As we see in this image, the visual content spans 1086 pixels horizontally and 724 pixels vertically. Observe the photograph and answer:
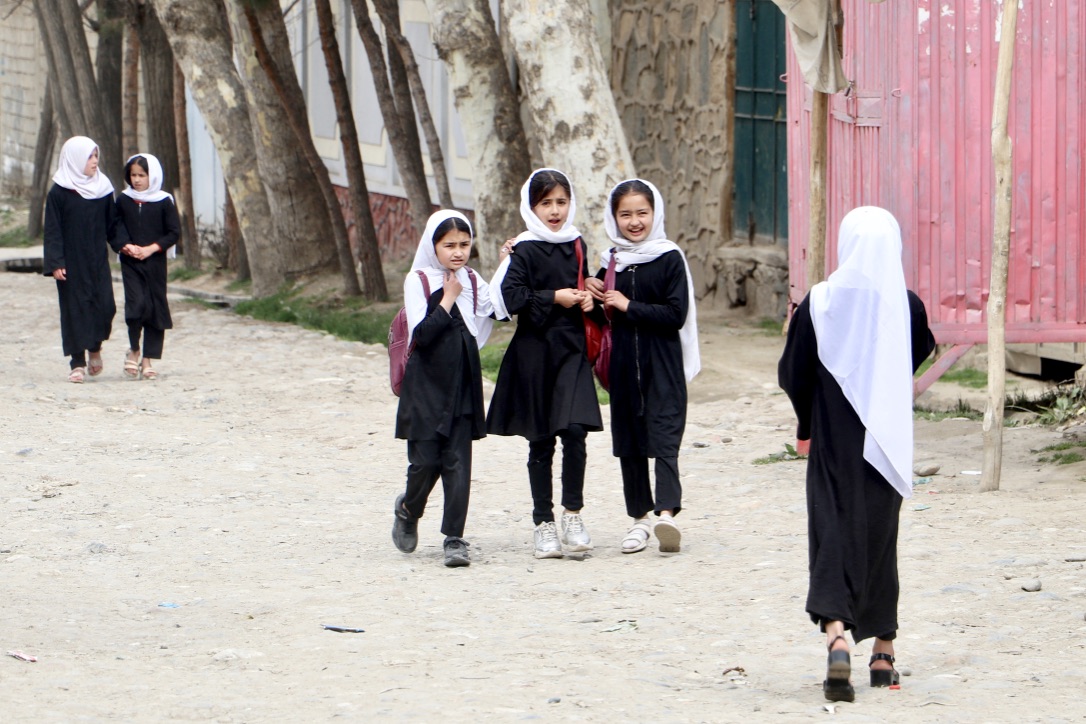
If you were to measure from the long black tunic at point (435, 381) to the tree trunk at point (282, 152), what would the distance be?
10207mm

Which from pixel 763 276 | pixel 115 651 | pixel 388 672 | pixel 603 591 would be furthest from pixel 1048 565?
pixel 763 276

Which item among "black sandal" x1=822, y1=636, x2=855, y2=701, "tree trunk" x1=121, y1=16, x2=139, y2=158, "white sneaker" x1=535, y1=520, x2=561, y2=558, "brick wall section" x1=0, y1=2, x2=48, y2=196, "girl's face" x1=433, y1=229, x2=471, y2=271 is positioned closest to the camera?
"black sandal" x1=822, y1=636, x2=855, y2=701

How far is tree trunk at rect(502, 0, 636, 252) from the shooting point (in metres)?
11.2

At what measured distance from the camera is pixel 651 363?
20.4ft

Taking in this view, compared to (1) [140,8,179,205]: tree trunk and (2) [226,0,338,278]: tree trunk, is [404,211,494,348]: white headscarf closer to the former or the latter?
(2) [226,0,338,278]: tree trunk

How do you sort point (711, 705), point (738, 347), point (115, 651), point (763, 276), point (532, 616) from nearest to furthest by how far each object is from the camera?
1. point (711, 705)
2. point (115, 651)
3. point (532, 616)
4. point (738, 347)
5. point (763, 276)

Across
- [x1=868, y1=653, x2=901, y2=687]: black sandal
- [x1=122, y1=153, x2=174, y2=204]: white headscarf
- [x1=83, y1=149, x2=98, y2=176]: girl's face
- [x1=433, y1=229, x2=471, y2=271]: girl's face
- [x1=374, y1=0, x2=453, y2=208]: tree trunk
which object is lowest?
[x1=868, y1=653, x2=901, y2=687]: black sandal

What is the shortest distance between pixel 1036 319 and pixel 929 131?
976mm

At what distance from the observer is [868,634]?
4426mm

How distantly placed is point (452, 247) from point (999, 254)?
236cm

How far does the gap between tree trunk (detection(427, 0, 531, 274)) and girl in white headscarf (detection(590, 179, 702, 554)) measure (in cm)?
672

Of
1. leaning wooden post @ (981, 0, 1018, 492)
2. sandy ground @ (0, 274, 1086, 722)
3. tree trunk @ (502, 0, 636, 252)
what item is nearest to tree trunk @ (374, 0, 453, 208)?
tree trunk @ (502, 0, 636, 252)

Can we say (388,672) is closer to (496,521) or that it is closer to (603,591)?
(603,591)

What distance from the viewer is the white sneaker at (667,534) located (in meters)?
6.30
